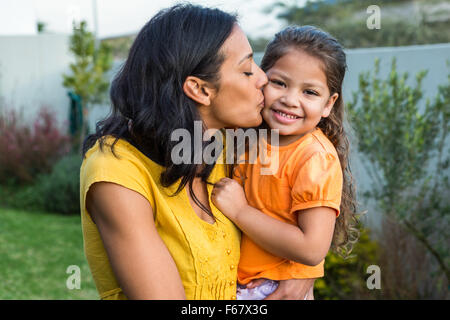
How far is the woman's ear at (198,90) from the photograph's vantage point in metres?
1.87

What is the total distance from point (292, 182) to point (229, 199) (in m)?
0.26

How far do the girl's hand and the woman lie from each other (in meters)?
0.06

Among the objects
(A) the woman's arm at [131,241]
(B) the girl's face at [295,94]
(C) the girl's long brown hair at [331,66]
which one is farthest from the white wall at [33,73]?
(A) the woman's arm at [131,241]

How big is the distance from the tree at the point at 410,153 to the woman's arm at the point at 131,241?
9.38 feet

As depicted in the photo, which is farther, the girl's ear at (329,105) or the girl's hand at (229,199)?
the girl's ear at (329,105)

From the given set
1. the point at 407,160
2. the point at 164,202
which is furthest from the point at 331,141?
the point at 407,160

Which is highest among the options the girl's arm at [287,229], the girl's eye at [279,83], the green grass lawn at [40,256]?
the girl's eye at [279,83]

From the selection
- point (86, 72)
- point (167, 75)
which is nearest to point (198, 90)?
point (167, 75)

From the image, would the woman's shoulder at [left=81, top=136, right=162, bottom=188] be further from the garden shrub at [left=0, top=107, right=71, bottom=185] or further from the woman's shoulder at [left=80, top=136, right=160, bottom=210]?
the garden shrub at [left=0, top=107, right=71, bottom=185]

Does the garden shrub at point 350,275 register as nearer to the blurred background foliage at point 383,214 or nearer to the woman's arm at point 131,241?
the blurred background foliage at point 383,214

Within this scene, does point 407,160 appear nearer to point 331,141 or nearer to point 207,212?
point 331,141

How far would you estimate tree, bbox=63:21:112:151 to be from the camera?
31.4 feet

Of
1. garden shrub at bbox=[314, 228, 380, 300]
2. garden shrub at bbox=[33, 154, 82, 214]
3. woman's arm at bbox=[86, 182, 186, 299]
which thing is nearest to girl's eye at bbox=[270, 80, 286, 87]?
woman's arm at bbox=[86, 182, 186, 299]

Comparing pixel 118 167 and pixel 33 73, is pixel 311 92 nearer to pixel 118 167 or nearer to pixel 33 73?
pixel 118 167
